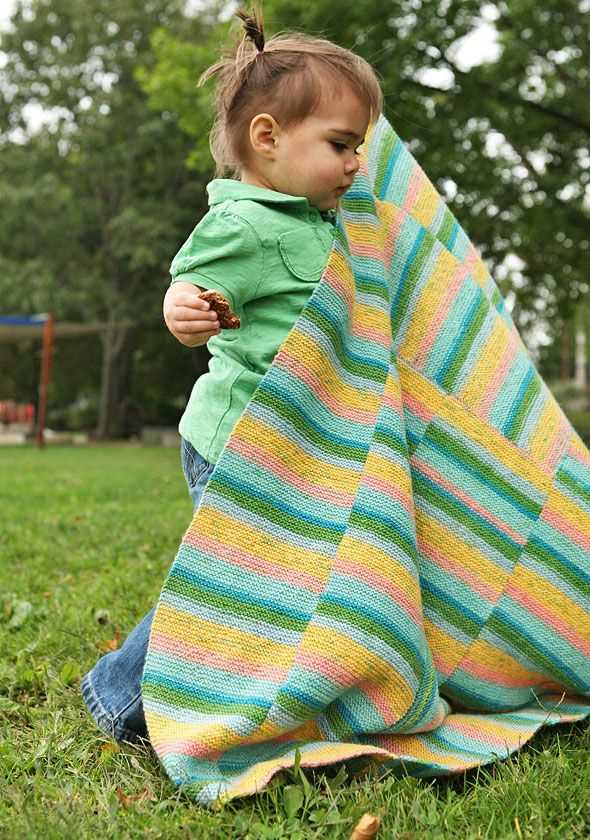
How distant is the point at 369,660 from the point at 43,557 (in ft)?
10.2

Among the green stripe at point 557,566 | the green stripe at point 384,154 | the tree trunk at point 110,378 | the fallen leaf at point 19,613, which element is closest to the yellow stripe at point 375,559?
the green stripe at point 557,566

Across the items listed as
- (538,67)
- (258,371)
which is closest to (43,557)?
(258,371)

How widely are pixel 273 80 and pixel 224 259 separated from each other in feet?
1.53

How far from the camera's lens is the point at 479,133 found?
598 inches

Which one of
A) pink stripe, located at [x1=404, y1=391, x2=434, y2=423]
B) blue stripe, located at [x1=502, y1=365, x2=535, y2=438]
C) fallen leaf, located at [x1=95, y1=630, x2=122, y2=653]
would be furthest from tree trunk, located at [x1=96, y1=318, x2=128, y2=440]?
pink stripe, located at [x1=404, y1=391, x2=434, y2=423]

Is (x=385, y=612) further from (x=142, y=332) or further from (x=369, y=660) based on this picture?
(x=142, y=332)

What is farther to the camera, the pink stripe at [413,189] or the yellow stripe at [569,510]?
the pink stripe at [413,189]

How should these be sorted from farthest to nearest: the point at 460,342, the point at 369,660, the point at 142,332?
1. the point at 142,332
2. the point at 460,342
3. the point at 369,660

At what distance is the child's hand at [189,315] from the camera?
208cm

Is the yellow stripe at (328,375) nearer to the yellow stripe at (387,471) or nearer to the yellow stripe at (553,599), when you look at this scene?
the yellow stripe at (387,471)

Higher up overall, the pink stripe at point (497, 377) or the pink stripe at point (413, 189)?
the pink stripe at point (413, 189)

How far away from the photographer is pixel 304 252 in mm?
2328

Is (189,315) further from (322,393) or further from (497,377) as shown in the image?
(497,377)

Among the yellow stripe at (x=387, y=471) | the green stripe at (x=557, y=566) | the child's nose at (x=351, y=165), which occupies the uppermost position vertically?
the child's nose at (x=351, y=165)
